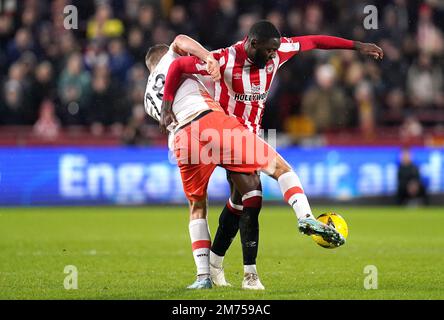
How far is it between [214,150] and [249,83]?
704 mm

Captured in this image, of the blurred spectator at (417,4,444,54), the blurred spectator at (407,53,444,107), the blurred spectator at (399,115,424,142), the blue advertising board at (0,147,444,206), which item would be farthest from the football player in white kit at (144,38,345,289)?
the blurred spectator at (417,4,444,54)

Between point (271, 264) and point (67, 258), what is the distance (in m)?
2.34

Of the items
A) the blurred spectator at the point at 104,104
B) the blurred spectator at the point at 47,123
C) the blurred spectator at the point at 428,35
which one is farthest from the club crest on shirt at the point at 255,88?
the blurred spectator at the point at 428,35

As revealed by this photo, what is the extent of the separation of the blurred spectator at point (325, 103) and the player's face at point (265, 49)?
11.9 metres

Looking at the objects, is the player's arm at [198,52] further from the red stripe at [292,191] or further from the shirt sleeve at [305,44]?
the red stripe at [292,191]

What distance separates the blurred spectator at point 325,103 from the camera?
2017 centimetres

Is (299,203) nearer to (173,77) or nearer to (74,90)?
(173,77)

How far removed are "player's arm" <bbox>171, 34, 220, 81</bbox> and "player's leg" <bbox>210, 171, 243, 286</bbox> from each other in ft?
4.09

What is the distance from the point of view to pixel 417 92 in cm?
2148

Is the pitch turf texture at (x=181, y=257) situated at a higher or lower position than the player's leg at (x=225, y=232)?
lower

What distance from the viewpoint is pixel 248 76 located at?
8.53m

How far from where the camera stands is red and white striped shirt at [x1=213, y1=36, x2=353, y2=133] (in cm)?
851

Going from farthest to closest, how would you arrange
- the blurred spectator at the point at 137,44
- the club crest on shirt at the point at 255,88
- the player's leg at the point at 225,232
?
the blurred spectator at the point at 137,44, the player's leg at the point at 225,232, the club crest on shirt at the point at 255,88

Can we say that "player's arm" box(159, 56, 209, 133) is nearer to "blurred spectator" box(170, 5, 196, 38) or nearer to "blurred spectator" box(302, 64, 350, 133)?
"blurred spectator" box(302, 64, 350, 133)
